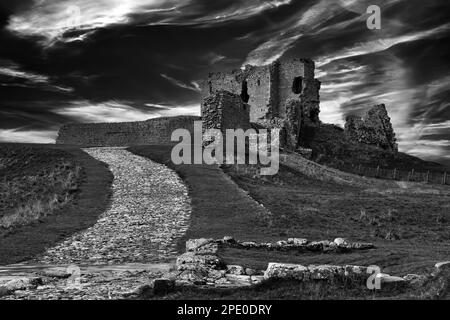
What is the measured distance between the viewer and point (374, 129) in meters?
81.8

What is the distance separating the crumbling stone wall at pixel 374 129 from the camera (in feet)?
261

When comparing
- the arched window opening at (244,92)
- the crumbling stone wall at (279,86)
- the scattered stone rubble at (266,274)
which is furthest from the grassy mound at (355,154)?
the scattered stone rubble at (266,274)

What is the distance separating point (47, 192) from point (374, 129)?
5810 centimetres

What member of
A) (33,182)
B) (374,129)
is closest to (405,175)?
(374,129)

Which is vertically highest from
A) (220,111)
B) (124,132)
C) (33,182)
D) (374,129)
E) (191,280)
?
(374,129)

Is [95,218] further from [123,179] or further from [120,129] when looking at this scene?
[120,129]

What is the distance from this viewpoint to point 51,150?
171ft

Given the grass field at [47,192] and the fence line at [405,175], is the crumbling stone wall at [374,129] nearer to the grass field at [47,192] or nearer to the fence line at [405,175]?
the fence line at [405,175]

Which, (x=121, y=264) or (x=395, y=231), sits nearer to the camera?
(x=121, y=264)

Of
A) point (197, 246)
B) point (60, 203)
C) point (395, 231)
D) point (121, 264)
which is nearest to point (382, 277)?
point (197, 246)

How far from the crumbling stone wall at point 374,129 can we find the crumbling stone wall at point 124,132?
25198 millimetres

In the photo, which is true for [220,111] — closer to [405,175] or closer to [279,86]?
[405,175]

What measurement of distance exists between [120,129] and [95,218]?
4675cm

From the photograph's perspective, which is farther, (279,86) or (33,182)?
(279,86)
